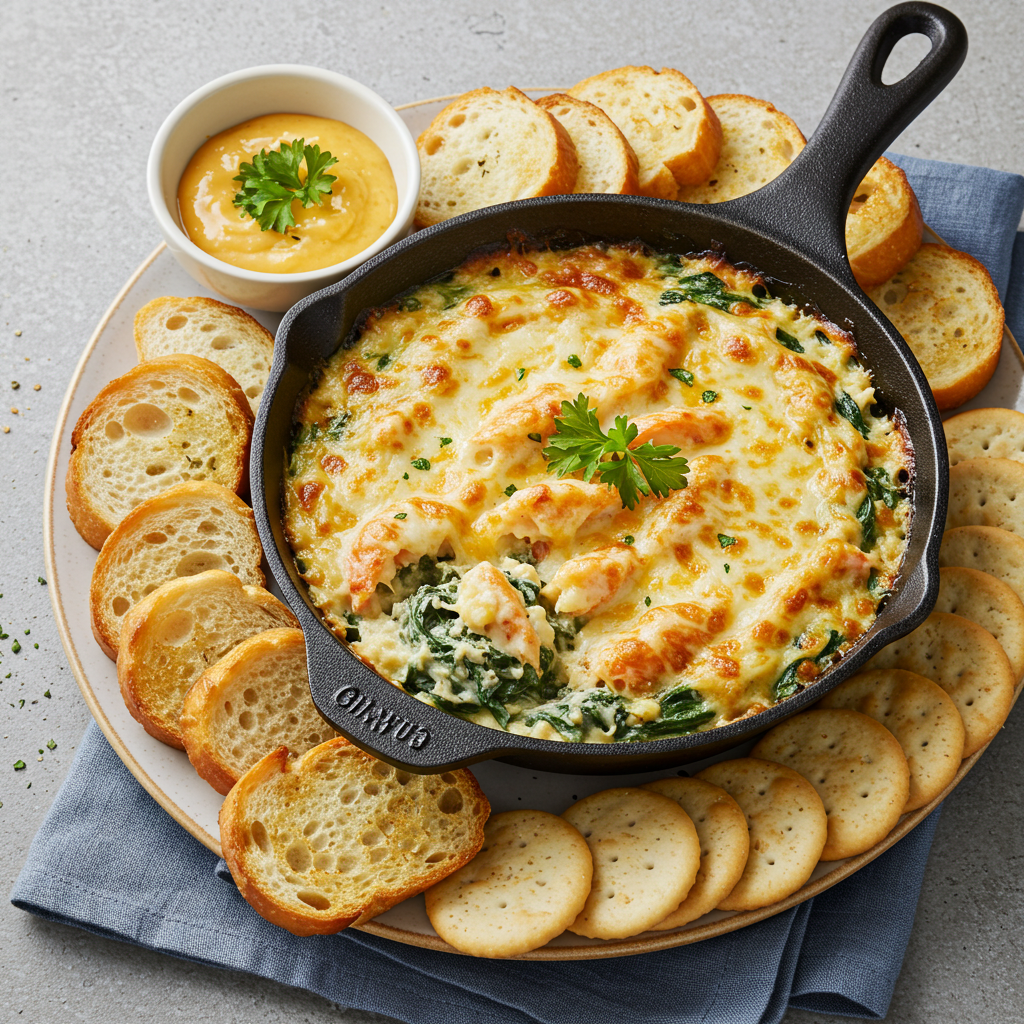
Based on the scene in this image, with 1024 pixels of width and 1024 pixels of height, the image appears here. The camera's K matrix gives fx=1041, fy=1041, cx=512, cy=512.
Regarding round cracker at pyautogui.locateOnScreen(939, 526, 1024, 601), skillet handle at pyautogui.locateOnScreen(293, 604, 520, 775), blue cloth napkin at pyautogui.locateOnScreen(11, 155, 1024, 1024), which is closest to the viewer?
skillet handle at pyautogui.locateOnScreen(293, 604, 520, 775)

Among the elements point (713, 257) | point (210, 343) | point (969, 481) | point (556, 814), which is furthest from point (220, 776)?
point (969, 481)

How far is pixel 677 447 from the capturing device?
3.34 meters

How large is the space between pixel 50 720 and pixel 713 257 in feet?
9.93

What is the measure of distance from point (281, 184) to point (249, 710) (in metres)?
1.91

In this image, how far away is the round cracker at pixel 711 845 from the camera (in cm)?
310

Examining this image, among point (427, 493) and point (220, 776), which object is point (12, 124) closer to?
point (427, 493)

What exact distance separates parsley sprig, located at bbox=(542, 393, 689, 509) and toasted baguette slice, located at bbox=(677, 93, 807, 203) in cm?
139

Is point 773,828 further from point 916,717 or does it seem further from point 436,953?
point 436,953

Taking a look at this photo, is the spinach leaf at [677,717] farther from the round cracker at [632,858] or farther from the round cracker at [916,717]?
the round cracker at [916,717]

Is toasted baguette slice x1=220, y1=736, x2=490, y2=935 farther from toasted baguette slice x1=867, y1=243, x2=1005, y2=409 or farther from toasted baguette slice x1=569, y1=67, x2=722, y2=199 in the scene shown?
toasted baguette slice x1=569, y1=67, x2=722, y2=199

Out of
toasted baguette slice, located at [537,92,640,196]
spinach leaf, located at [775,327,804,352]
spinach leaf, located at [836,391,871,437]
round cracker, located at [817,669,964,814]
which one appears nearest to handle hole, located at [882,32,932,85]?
toasted baguette slice, located at [537,92,640,196]

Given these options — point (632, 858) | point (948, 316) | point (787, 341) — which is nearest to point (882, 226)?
point (948, 316)

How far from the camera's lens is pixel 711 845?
3172 mm

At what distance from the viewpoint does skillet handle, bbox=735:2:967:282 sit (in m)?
Result: 3.57
